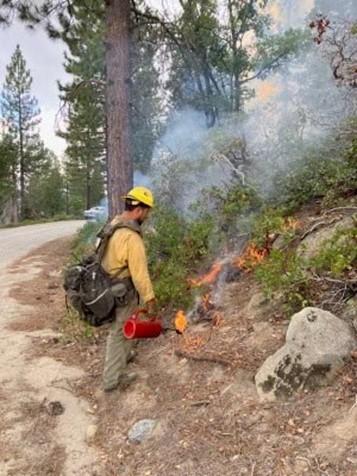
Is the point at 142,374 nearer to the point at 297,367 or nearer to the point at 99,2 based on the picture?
the point at 297,367

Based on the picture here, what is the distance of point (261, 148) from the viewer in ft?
24.4

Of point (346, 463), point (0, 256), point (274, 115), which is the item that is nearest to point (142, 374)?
point (346, 463)

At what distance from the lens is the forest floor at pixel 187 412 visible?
2.94 m

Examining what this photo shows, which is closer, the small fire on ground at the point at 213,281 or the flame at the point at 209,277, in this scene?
the small fire on ground at the point at 213,281

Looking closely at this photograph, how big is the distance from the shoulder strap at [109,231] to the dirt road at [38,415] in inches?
54.5

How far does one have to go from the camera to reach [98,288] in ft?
13.9

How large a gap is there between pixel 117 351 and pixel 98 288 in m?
0.63

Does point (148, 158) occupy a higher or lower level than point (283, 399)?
higher

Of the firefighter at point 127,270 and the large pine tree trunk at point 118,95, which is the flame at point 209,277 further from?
the large pine tree trunk at point 118,95

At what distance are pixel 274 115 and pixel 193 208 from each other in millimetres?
2563

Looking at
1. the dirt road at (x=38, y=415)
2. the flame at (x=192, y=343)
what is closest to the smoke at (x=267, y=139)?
the flame at (x=192, y=343)

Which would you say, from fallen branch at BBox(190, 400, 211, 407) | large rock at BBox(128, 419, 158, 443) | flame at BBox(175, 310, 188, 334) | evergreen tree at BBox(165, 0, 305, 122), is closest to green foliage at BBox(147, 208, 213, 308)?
flame at BBox(175, 310, 188, 334)

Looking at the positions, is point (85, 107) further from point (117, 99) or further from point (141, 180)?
point (117, 99)

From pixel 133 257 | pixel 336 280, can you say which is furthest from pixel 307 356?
pixel 133 257
